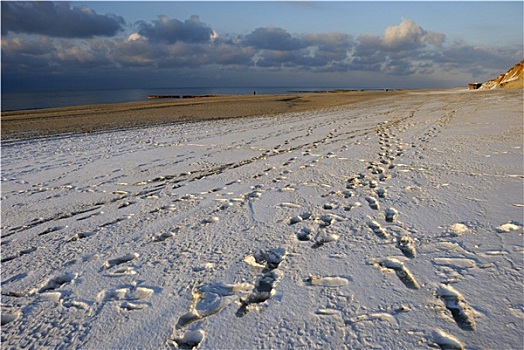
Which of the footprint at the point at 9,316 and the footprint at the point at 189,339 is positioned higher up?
the footprint at the point at 189,339

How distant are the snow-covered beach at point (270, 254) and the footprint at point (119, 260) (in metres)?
0.03

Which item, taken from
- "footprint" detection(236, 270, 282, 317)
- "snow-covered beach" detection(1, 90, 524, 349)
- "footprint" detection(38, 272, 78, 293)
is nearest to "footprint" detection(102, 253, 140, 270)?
"snow-covered beach" detection(1, 90, 524, 349)

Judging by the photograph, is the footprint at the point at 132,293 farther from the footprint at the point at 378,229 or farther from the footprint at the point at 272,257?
the footprint at the point at 378,229

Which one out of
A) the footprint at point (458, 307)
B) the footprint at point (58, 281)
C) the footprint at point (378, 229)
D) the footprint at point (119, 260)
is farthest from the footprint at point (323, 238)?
the footprint at point (58, 281)

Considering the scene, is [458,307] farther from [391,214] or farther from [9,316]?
[9,316]

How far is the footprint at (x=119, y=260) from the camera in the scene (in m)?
3.60

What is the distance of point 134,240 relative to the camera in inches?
163

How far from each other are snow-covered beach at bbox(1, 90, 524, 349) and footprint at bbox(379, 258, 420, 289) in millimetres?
16

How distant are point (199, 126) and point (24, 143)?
661cm

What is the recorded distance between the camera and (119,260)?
3711 mm

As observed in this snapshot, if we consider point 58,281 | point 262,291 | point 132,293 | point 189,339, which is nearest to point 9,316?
point 58,281

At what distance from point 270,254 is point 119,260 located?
1.75 metres

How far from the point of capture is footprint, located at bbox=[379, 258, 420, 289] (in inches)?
120

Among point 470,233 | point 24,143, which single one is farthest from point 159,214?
point 24,143
